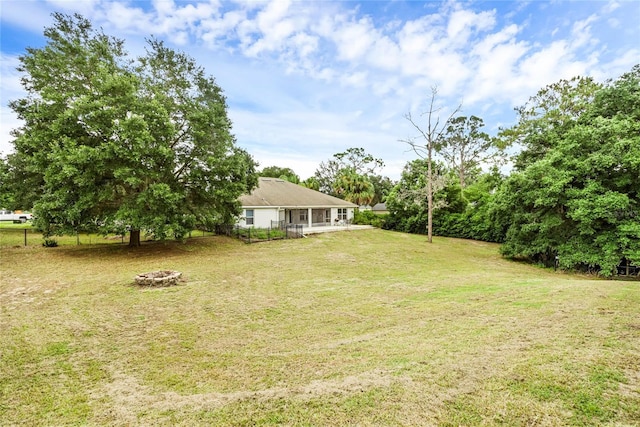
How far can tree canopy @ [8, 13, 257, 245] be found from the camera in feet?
42.9

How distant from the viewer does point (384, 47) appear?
16.8 metres

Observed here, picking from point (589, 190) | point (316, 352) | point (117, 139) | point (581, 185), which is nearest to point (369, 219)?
point (581, 185)

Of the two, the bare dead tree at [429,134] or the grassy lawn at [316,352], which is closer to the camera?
the grassy lawn at [316,352]

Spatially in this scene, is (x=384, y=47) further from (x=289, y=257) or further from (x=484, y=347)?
(x=484, y=347)

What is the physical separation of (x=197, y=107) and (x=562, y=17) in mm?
17744

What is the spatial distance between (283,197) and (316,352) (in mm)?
23586

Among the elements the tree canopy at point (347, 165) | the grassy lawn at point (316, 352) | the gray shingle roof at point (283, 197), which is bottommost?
the grassy lawn at point (316, 352)

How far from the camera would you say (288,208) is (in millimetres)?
26578

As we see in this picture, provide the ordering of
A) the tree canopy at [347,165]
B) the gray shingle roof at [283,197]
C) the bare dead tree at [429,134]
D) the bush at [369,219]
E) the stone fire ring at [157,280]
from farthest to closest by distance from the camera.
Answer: the tree canopy at [347,165] → the bush at [369,219] → the gray shingle roof at [283,197] → the bare dead tree at [429,134] → the stone fire ring at [157,280]

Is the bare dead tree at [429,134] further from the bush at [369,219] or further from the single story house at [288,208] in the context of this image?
the single story house at [288,208]

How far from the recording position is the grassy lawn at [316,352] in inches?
125

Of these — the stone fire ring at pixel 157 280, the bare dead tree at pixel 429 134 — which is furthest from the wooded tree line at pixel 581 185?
the stone fire ring at pixel 157 280

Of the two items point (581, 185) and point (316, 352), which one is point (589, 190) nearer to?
point (581, 185)

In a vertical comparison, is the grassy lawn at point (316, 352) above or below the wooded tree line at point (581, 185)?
below
